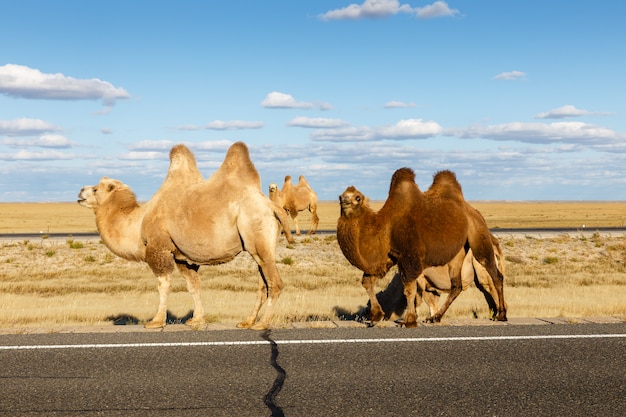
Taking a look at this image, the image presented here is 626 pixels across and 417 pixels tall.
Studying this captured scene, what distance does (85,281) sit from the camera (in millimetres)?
21844

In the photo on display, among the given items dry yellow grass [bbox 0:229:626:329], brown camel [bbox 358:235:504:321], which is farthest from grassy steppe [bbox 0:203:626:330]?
brown camel [bbox 358:235:504:321]

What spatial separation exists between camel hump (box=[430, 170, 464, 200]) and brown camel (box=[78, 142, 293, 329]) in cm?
238

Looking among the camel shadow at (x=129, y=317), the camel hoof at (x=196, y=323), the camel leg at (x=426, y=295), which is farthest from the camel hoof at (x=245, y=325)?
the camel shadow at (x=129, y=317)

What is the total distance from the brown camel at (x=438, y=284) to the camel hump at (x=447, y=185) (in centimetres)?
86

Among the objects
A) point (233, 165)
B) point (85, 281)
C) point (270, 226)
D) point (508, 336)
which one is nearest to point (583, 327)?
point (508, 336)

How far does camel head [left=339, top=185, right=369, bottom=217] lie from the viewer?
376 inches

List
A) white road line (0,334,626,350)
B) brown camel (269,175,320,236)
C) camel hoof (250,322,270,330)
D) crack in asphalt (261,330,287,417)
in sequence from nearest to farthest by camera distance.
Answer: crack in asphalt (261,330,287,417) → white road line (0,334,626,350) → camel hoof (250,322,270,330) → brown camel (269,175,320,236)

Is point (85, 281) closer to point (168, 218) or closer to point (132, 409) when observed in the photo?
point (168, 218)

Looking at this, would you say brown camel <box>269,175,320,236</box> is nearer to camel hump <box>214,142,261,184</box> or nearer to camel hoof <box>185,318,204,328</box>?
camel hump <box>214,142,261,184</box>

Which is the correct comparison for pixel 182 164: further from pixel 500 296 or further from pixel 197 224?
pixel 500 296

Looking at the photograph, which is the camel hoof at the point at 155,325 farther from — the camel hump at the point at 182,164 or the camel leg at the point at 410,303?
Result: the camel leg at the point at 410,303

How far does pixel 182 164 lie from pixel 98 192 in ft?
4.48

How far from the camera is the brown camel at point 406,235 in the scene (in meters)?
9.55

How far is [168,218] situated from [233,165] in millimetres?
1195
